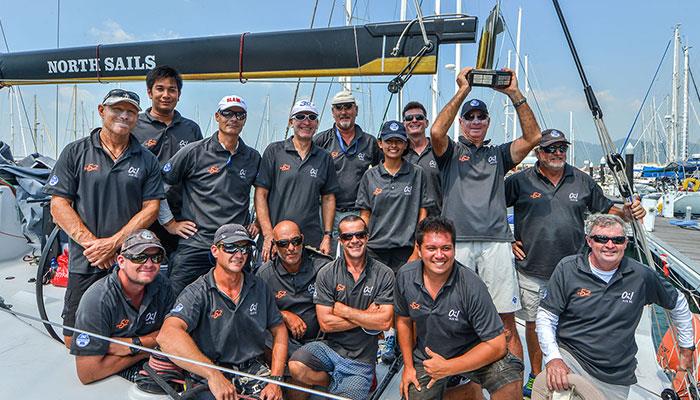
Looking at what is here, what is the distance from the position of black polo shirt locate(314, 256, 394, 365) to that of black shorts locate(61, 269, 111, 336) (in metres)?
1.30

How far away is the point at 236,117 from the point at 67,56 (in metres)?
1.64

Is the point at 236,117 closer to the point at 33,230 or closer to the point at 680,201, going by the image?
the point at 33,230

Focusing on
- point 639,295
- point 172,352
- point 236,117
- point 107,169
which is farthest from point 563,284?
point 107,169

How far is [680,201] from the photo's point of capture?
1602cm

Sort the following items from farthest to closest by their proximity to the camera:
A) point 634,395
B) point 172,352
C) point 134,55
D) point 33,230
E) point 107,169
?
1. point 33,230
2. point 134,55
3. point 634,395
4. point 107,169
5. point 172,352

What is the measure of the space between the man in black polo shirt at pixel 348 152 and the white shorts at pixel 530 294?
1.33 metres

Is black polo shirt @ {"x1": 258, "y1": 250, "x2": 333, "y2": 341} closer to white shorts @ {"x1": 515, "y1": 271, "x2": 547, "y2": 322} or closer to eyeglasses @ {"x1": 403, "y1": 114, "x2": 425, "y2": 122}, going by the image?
eyeglasses @ {"x1": 403, "y1": 114, "x2": 425, "y2": 122}

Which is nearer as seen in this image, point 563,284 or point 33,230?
point 563,284

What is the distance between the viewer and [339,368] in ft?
8.87

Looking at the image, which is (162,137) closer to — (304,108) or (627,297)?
(304,108)

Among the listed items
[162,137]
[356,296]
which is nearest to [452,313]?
[356,296]

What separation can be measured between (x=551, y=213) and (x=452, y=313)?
3.90ft

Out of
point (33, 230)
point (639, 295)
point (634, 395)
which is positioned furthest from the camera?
point (33, 230)

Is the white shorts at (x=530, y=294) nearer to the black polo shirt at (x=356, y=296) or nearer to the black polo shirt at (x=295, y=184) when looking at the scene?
the black polo shirt at (x=356, y=296)
